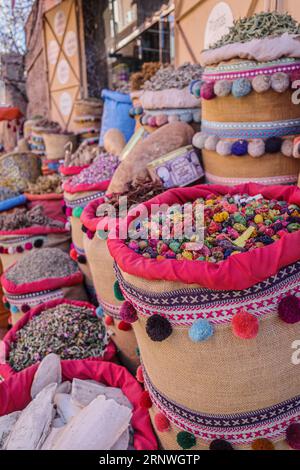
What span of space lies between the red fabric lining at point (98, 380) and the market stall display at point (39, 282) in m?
0.53

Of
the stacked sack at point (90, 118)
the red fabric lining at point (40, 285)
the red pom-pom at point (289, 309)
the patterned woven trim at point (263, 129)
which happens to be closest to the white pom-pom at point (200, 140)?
the patterned woven trim at point (263, 129)

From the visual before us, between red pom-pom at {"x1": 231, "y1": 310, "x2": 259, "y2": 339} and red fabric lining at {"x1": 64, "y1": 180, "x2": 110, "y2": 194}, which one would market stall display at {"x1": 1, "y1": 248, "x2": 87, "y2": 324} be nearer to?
red fabric lining at {"x1": 64, "y1": 180, "x2": 110, "y2": 194}

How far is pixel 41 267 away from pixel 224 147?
36.1 inches

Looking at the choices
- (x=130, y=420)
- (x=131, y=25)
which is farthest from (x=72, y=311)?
(x=131, y=25)

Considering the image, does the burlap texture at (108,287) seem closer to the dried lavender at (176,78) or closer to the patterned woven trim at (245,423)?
the patterned woven trim at (245,423)

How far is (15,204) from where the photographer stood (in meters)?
2.51

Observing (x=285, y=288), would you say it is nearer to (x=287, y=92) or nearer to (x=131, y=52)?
(x=287, y=92)

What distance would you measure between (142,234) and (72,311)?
69 centimetres

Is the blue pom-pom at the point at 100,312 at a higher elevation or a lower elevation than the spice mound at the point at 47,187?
lower

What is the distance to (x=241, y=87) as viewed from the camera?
1.32 meters

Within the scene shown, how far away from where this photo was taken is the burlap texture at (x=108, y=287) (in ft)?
4.55

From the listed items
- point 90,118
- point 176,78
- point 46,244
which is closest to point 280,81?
point 176,78

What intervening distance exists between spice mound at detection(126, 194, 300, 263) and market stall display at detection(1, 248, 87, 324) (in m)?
0.84

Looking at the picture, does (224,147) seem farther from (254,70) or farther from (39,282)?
(39,282)
